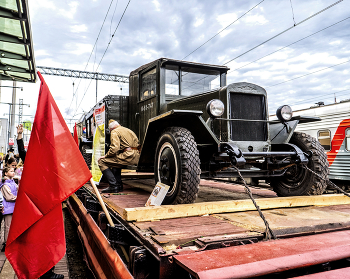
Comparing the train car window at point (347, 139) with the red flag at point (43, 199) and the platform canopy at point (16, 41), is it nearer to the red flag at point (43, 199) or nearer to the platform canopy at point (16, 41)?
the red flag at point (43, 199)

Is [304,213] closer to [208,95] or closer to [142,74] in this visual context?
[208,95]

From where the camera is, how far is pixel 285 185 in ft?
13.5

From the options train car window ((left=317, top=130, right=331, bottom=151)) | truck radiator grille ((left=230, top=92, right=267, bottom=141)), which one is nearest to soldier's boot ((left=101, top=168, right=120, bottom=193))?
truck radiator grille ((left=230, top=92, right=267, bottom=141))

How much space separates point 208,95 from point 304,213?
2028 millimetres

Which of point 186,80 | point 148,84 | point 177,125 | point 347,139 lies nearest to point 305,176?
point 177,125

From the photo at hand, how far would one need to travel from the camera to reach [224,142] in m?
3.41

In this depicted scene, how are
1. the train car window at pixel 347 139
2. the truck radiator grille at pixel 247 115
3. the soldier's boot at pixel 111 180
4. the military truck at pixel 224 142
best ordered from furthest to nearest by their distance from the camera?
the train car window at pixel 347 139
the soldier's boot at pixel 111 180
the truck radiator grille at pixel 247 115
the military truck at pixel 224 142

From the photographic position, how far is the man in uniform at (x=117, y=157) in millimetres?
4578

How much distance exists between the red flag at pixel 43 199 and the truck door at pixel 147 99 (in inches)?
111

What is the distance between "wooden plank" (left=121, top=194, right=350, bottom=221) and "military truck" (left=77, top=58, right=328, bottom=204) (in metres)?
0.31

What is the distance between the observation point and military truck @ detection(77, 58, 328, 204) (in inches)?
125

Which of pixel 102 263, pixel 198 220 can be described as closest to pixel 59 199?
pixel 102 263

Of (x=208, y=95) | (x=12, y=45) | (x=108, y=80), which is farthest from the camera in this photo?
(x=108, y=80)

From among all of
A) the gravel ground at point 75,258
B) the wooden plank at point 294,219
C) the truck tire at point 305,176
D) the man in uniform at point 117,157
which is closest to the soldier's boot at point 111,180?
the man in uniform at point 117,157
